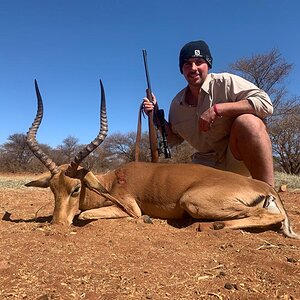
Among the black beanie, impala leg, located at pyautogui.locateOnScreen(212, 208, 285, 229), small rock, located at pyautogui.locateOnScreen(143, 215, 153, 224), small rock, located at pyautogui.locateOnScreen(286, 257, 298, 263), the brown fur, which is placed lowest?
small rock, located at pyautogui.locateOnScreen(286, 257, 298, 263)

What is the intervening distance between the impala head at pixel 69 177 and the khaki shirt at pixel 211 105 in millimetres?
1482

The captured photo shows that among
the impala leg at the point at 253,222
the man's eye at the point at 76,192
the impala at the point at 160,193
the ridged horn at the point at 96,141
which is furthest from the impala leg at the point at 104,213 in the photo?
the impala leg at the point at 253,222

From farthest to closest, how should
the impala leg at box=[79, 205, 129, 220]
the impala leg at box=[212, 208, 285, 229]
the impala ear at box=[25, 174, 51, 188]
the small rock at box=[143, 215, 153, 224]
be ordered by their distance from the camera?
the impala ear at box=[25, 174, 51, 188]
the impala leg at box=[79, 205, 129, 220]
the small rock at box=[143, 215, 153, 224]
the impala leg at box=[212, 208, 285, 229]

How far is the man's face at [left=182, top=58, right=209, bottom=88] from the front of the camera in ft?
17.4

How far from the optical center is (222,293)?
2.19 meters

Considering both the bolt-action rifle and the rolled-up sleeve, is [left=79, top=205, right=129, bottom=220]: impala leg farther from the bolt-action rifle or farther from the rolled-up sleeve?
the rolled-up sleeve

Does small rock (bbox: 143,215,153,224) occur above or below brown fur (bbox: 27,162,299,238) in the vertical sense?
below

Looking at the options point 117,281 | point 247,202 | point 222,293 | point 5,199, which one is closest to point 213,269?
point 222,293

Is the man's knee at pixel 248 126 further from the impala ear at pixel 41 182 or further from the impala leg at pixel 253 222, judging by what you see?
the impala ear at pixel 41 182

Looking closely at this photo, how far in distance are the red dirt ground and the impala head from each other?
547mm

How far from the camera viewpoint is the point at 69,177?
182 inches

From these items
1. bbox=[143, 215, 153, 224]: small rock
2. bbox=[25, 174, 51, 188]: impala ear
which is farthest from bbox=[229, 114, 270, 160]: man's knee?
bbox=[25, 174, 51, 188]: impala ear

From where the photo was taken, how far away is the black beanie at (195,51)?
5.24 metres

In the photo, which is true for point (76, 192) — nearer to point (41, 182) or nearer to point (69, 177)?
point (69, 177)
